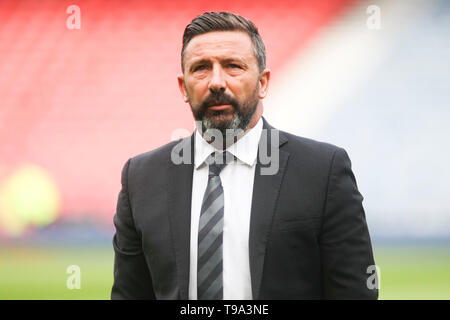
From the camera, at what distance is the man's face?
1.92 meters

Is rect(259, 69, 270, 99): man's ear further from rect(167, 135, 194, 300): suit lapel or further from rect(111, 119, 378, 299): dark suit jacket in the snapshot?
rect(167, 135, 194, 300): suit lapel

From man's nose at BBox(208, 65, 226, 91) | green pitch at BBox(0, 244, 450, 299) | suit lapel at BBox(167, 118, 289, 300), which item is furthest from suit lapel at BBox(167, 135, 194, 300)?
green pitch at BBox(0, 244, 450, 299)

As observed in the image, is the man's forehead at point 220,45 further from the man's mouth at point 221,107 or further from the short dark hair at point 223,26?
the man's mouth at point 221,107

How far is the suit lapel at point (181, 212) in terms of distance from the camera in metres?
1.87

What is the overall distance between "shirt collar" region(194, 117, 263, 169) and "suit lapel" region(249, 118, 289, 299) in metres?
0.03

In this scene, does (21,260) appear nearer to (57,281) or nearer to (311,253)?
(57,281)

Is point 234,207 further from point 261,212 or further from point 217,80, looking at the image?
point 217,80

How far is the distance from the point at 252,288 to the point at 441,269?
248cm

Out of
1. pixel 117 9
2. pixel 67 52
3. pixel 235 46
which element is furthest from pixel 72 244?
pixel 235 46

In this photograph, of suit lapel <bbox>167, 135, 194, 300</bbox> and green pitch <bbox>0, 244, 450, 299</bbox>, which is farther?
green pitch <bbox>0, 244, 450, 299</bbox>

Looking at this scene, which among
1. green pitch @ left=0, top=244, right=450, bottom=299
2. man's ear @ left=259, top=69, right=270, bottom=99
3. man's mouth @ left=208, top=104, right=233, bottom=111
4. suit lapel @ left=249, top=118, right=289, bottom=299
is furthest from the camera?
green pitch @ left=0, top=244, right=450, bottom=299

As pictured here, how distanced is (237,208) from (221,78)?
1.48ft

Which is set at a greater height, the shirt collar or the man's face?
the man's face

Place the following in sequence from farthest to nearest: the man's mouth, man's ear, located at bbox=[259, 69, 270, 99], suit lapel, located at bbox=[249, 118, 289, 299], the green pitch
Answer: the green pitch → man's ear, located at bbox=[259, 69, 270, 99] → the man's mouth → suit lapel, located at bbox=[249, 118, 289, 299]
